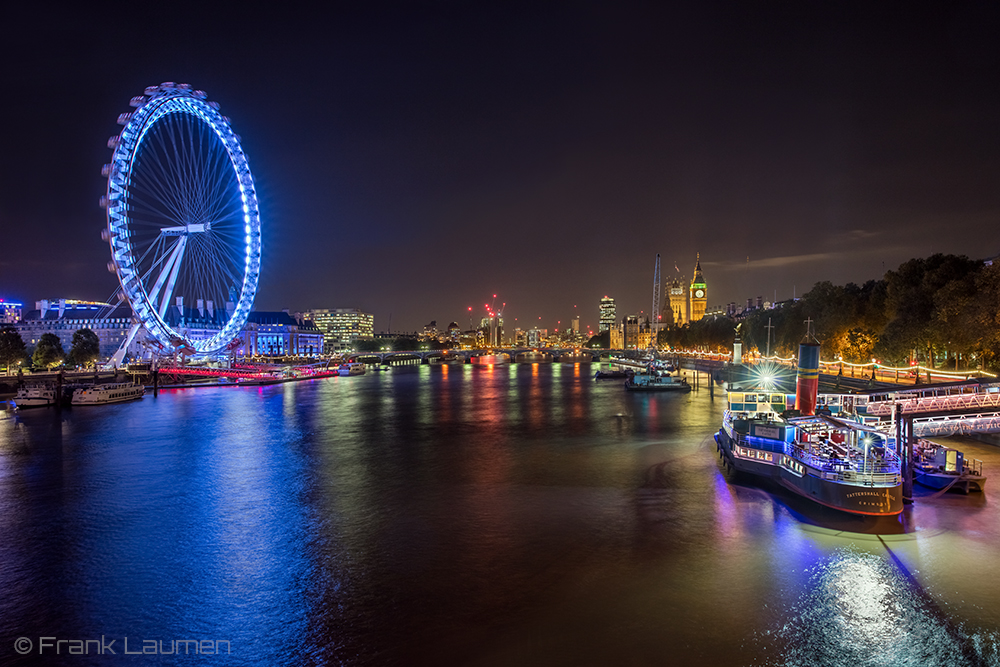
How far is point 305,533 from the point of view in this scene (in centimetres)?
1859

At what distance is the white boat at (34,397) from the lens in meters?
52.3

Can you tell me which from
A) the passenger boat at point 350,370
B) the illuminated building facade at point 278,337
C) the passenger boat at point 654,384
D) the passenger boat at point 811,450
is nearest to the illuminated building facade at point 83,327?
the illuminated building facade at point 278,337

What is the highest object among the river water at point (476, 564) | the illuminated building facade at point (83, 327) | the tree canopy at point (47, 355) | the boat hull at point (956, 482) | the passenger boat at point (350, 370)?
the illuminated building facade at point (83, 327)

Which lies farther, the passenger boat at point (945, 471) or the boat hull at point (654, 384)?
the boat hull at point (654, 384)

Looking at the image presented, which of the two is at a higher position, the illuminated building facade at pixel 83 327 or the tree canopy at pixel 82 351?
the illuminated building facade at pixel 83 327

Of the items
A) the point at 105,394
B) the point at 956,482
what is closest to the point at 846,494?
the point at 956,482

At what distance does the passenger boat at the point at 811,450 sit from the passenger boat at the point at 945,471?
1.35 meters

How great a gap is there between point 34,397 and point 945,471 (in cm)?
6518

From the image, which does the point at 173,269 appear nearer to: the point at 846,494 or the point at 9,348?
the point at 9,348

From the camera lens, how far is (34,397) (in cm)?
5281

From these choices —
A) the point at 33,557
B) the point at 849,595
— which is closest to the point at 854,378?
the point at 849,595

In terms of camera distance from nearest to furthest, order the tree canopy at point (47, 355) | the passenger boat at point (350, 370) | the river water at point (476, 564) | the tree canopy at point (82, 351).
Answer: the river water at point (476, 564)
the tree canopy at point (47, 355)
the tree canopy at point (82, 351)
the passenger boat at point (350, 370)

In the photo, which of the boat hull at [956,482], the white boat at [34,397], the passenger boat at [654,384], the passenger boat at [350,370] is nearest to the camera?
the boat hull at [956,482]

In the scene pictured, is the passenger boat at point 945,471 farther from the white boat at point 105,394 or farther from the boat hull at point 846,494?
the white boat at point 105,394
